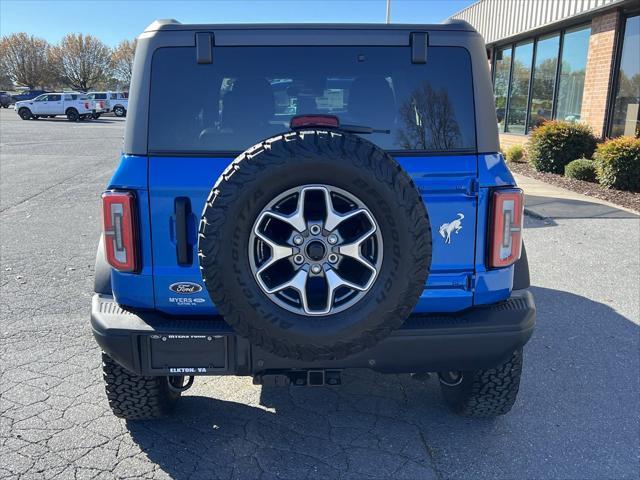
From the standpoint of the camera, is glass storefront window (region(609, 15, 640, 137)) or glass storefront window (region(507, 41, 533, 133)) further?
glass storefront window (region(507, 41, 533, 133))

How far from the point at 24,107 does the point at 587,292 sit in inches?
1525

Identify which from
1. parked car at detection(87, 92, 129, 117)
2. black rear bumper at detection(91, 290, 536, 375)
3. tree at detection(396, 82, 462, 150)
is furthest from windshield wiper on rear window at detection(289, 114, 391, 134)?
parked car at detection(87, 92, 129, 117)

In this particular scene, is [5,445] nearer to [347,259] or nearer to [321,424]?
[321,424]

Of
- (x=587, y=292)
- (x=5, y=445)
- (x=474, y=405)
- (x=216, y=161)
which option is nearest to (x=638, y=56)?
(x=587, y=292)

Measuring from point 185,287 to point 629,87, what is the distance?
1150cm

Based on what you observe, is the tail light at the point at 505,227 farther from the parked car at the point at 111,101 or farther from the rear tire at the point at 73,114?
the parked car at the point at 111,101

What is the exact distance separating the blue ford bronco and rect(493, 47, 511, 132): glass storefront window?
15.8m

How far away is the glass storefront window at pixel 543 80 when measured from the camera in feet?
46.2

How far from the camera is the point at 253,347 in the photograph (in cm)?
243

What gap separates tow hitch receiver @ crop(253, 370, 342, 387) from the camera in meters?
2.54

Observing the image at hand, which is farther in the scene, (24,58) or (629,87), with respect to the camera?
(24,58)

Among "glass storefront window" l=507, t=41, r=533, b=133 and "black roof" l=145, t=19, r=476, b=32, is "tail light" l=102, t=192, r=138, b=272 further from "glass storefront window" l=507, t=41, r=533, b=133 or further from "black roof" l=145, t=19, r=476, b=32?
"glass storefront window" l=507, t=41, r=533, b=133

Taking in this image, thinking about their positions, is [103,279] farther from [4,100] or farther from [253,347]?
[4,100]

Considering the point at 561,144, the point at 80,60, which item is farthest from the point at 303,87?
the point at 80,60
